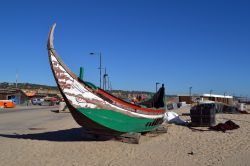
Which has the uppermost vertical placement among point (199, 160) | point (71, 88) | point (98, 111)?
point (71, 88)

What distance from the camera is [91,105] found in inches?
526

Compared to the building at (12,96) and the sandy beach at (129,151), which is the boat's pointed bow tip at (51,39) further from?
the building at (12,96)

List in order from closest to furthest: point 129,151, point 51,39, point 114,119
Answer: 1. point 129,151
2. point 51,39
3. point 114,119

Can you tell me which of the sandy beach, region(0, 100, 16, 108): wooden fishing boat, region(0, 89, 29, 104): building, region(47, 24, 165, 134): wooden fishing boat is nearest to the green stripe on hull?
region(47, 24, 165, 134): wooden fishing boat

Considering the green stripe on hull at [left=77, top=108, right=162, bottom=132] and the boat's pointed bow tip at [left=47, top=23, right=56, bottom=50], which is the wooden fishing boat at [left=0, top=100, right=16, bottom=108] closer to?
the green stripe on hull at [left=77, top=108, right=162, bottom=132]

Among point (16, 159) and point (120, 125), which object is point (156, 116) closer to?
point (120, 125)

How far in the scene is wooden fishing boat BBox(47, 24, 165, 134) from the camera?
13.0 m

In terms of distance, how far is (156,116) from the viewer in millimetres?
17031

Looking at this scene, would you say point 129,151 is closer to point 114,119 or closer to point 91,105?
point 114,119

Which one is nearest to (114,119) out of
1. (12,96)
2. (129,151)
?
(129,151)

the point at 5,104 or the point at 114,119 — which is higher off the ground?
the point at 114,119

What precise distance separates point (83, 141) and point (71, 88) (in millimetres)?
2518

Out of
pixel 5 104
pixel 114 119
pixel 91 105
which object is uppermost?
pixel 91 105

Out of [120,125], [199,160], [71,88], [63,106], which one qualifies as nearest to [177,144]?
[120,125]
